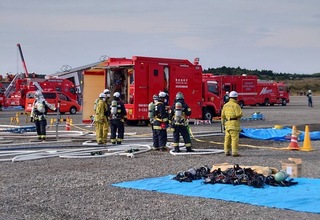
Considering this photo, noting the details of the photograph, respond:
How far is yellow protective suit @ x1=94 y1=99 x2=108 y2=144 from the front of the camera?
1712cm

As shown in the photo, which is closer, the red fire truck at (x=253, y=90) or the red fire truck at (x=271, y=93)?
the red fire truck at (x=253, y=90)

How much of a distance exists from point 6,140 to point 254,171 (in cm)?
1137

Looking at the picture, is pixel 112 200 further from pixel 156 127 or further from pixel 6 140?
pixel 6 140

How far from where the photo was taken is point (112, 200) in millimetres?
8578

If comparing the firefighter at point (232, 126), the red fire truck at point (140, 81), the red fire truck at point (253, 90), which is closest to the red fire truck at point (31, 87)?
the red fire truck at point (253, 90)

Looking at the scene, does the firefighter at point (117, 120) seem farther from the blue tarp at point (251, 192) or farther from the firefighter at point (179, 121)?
the blue tarp at point (251, 192)

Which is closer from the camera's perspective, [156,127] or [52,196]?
[52,196]

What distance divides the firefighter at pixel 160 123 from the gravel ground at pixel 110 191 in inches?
15.4

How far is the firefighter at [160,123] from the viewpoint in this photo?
15.2 meters

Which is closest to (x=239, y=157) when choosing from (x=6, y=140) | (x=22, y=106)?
(x=6, y=140)

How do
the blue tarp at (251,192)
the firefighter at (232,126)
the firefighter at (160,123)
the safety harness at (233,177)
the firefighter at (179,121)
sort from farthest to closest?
1. the firefighter at (160,123)
2. the firefighter at (179,121)
3. the firefighter at (232,126)
4. the safety harness at (233,177)
5. the blue tarp at (251,192)

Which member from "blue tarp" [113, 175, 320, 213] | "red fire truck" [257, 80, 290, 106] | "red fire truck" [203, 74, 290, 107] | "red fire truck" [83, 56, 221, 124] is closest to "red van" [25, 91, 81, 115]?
"red fire truck" [203, 74, 290, 107]

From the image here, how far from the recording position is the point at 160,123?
50.2ft

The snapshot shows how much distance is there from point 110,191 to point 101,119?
317 inches
